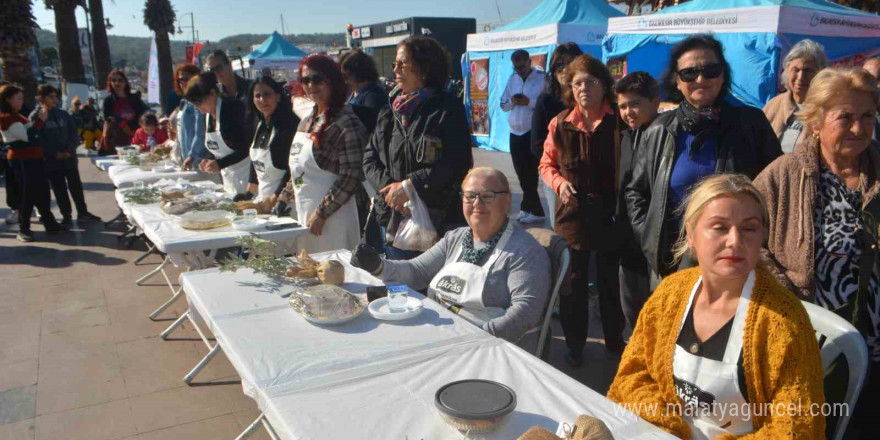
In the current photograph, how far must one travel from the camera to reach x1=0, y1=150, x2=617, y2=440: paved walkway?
9.43 feet

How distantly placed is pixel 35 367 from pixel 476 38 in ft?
33.1

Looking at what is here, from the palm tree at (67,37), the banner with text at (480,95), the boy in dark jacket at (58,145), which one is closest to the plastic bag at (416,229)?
the boy in dark jacket at (58,145)

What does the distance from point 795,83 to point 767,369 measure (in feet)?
8.89

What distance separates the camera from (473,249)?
2.49m

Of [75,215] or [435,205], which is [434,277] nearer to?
[435,205]

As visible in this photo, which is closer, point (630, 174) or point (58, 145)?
point (630, 174)

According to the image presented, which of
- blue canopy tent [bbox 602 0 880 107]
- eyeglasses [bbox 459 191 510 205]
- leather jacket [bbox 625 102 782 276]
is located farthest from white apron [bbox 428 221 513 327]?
blue canopy tent [bbox 602 0 880 107]

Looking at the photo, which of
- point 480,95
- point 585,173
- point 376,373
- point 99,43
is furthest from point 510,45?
point 99,43

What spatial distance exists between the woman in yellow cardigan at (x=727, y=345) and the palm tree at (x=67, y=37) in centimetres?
1494

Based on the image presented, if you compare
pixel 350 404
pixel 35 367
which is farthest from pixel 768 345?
pixel 35 367

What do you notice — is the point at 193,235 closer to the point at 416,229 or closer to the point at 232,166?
the point at 416,229

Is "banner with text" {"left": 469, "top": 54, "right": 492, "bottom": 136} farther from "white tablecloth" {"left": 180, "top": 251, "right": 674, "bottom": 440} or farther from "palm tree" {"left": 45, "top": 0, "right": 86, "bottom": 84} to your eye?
"white tablecloth" {"left": 180, "top": 251, "right": 674, "bottom": 440}

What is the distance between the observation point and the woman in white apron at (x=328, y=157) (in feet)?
11.6

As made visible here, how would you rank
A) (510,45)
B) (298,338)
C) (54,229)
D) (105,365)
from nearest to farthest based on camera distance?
1. (298,338)
2. (105,365)
3. (54,229)
4. (510,45)
